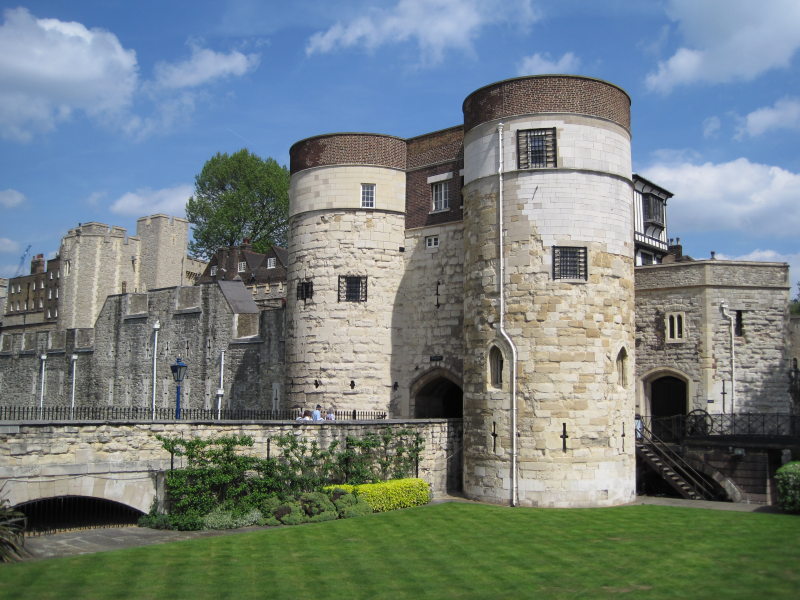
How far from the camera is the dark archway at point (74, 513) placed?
Result: 56.8 ft

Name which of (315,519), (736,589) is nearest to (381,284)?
(315,519)

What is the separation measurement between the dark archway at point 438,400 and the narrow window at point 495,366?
4928mm

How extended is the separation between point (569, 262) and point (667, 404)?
1032 centimetres

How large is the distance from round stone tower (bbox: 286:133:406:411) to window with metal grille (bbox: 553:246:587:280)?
7582 millimetres

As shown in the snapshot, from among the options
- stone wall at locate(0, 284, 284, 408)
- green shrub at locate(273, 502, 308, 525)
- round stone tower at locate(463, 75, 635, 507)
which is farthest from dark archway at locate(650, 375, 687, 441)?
green shrub at locate(273, 502, 308, 525)

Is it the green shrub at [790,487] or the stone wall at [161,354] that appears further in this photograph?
the stone wall at [161,354]

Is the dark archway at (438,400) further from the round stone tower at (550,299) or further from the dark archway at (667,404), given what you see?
the dark archway at (667,404)

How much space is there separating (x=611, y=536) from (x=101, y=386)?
35378mm

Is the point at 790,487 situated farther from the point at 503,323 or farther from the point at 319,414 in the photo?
the point at 319,414

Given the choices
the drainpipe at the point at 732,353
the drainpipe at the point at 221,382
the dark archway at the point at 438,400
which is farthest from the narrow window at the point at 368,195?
the drainpipe at the point at 732,353

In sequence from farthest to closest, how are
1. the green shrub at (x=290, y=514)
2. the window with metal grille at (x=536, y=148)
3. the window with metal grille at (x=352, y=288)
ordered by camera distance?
the window with metal grille at (x=352, y=288), the window with metal grille at (x=536, y=148), the green shrub at (x=290, y=514)

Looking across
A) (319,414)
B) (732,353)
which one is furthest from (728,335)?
(319,414)

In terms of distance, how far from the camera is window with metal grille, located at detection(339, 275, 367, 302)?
91.0ft

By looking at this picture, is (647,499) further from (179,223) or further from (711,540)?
(179,223)
